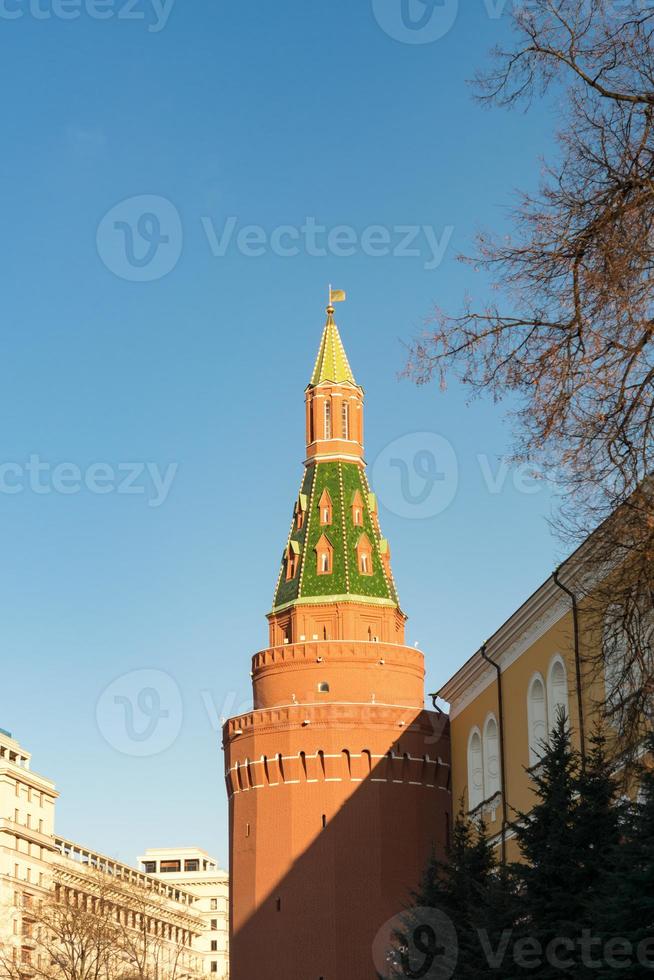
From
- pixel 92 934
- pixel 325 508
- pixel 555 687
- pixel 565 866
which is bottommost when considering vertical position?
pixel 565 866

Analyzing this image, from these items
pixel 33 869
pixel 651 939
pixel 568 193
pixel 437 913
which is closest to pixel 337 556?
pixel 437 913

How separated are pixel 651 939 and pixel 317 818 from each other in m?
28.9

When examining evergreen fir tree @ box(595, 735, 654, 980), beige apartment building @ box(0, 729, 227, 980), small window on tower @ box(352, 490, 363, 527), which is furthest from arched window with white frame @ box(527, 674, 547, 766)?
beige apartment building @ box(0, 729, 227, 980)

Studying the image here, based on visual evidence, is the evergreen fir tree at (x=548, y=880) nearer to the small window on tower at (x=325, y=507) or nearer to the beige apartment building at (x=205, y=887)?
the small window on tower at (x=325, y=507)

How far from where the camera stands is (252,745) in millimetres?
44062

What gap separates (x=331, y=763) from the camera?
4294cm

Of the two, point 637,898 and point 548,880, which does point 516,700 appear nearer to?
point 548,880

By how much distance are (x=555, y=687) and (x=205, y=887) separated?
101m

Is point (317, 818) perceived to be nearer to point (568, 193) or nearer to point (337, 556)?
point (337, 556)

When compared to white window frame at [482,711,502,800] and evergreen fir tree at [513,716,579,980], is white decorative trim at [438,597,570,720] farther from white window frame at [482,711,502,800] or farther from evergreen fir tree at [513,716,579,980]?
evergreen fir tree at [513,716,579,980]

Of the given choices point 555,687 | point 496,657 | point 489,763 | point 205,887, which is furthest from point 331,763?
point 205,887

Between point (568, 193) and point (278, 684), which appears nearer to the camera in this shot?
point (568, 193)

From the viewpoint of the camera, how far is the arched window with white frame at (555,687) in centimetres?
2928

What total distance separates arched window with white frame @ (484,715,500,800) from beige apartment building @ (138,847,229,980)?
79.3 meters
